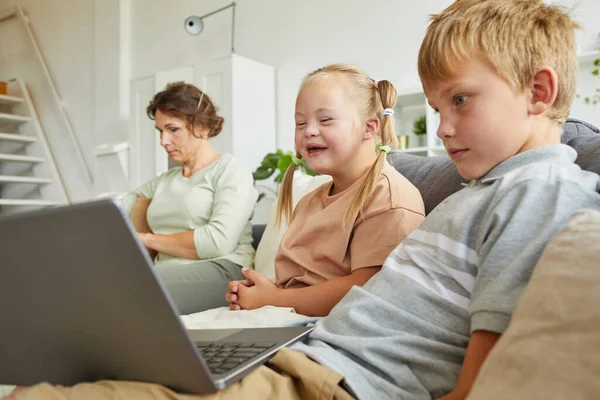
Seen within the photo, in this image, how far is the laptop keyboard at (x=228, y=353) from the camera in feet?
2.37

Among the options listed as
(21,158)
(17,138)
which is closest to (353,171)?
(21,158)

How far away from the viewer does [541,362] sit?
50 cm

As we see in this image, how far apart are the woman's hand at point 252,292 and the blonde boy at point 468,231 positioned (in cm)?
39

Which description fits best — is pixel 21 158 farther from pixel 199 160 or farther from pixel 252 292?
pixel 252 292

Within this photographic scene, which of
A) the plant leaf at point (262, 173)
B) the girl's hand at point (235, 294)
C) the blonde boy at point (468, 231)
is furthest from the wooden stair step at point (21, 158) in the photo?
the blonde boy at point (468, 231)

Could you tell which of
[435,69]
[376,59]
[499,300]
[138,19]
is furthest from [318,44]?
[499,300]

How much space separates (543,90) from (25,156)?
5.47 m

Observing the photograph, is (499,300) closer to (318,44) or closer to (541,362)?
(541,362)

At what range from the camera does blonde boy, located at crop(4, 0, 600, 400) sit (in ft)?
2.29

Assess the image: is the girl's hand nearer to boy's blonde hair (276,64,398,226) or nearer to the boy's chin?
boy's blonde hair (276,64,398,226)

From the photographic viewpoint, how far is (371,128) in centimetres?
141

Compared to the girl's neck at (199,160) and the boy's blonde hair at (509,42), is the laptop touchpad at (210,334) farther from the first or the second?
the girl's neck at (199,160)

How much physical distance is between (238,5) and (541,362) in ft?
14.0

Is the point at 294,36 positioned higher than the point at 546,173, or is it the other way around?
the point at 294,36
